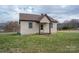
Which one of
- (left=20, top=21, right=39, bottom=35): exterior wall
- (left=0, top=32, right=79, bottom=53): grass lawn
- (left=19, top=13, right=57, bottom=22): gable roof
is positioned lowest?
(left=0, top=32, right=79, bottom=53): grass lawn

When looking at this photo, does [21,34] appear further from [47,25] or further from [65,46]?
[65,46]

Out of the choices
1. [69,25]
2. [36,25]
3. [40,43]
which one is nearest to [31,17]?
[36,25]

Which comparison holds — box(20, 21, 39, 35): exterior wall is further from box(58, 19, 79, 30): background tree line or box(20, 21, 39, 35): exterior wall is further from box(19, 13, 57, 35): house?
box(58, 19, 79, 30): background tree line

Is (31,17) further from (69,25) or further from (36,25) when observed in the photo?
(69,25)

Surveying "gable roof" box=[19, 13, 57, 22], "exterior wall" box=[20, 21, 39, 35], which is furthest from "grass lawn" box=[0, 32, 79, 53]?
"gable roof" box=[19, 13, 57, 22]

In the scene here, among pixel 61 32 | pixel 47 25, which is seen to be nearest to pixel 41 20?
pixel 47 25

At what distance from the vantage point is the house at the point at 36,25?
9.62ft

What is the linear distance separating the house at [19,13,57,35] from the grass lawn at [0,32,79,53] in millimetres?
66

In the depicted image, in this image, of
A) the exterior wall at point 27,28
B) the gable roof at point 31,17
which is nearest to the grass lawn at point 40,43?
the exterior wall at point 27,28

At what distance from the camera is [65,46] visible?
2910 mm

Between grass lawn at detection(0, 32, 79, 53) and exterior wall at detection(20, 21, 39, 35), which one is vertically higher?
exterior wall at detection(20, 21, 39, 35)

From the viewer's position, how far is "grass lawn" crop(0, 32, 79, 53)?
290 cm

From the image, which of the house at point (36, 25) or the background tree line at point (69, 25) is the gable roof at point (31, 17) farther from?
the background tree line at point (69, 25)

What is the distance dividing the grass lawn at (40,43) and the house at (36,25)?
7cm
